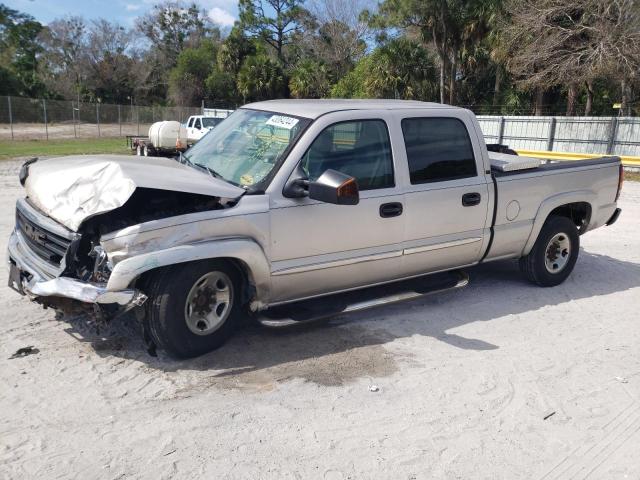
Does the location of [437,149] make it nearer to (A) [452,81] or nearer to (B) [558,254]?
(B) [558,254]

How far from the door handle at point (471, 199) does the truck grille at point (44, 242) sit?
3355 mm

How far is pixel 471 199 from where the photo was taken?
17.8 feet

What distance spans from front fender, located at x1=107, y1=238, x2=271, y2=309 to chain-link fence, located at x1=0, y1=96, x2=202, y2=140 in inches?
1149

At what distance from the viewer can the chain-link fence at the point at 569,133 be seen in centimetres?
2031

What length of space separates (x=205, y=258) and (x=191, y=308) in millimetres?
412

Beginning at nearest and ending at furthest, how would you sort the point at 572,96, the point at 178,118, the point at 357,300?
the point at 357,300
the point at 572,96
the point at 178,118

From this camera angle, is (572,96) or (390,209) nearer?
(390,209)

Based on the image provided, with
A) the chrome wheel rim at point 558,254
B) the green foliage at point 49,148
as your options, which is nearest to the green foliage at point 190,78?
the green foliage at point 49,148

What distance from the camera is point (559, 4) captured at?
22.5 metres

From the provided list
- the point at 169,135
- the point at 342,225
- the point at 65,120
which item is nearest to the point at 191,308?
the point at 342,225

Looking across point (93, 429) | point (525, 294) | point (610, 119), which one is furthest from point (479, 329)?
point (610, 119)

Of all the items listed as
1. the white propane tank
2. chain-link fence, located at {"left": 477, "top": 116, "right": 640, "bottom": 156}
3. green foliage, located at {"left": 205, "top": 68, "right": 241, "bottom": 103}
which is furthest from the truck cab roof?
green foliage, located at {"left": 205, "top": 68, "right": 241, "bottom": 103}

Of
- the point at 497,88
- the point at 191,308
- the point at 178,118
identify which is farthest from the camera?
the point at 178,118

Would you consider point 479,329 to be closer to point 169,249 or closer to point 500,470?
point 500,470
